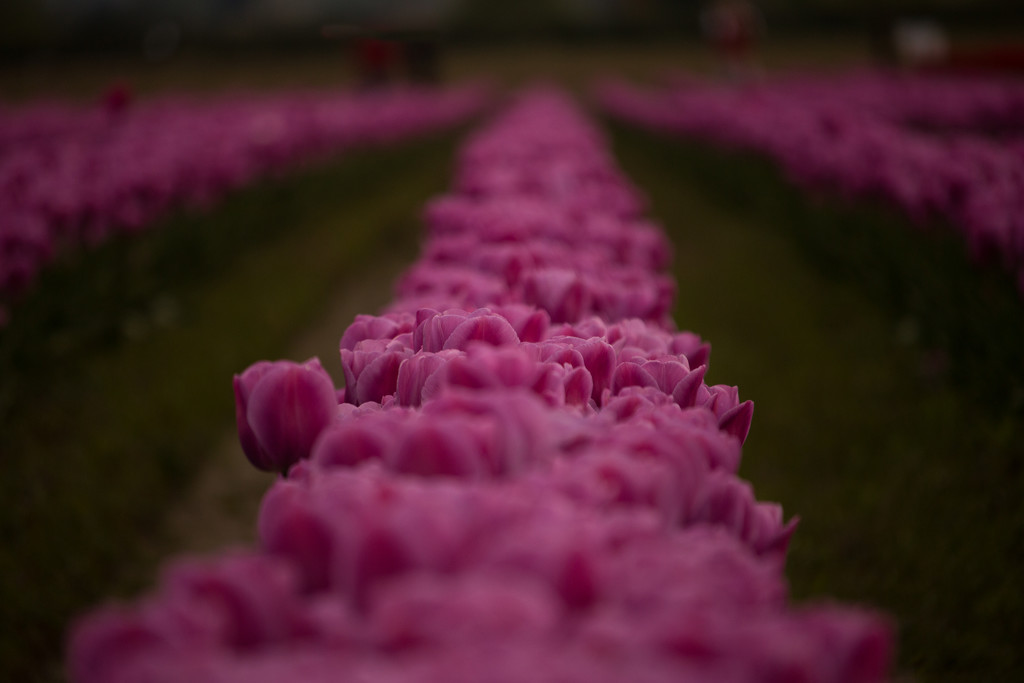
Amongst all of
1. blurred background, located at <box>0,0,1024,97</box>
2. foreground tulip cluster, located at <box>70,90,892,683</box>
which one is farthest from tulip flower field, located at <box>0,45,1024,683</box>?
blurred background, located at <box>0,0,1024,97</box>

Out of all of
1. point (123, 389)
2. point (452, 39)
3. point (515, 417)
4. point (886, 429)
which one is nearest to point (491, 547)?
point (515, 417)

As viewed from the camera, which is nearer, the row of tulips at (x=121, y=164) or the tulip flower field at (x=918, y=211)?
the tulip flower field at (x=918, y=211)

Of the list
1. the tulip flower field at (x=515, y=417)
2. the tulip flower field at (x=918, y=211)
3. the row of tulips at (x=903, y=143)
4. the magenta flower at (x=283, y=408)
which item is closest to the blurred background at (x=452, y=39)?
the row of tulips at (x=903, y=143)

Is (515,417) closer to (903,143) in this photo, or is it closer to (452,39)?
(903,143)

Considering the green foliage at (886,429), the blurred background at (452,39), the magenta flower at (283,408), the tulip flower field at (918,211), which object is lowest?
the green foliage at (886,429)

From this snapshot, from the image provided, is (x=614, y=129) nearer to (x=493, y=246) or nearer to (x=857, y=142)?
(x=857, y=142)

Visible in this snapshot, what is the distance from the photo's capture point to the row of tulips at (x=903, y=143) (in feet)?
10.5

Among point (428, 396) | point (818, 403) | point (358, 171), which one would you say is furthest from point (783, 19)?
point (428, 396)

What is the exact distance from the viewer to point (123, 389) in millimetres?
3666

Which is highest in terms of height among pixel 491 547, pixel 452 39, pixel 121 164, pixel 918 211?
pixel 452 39

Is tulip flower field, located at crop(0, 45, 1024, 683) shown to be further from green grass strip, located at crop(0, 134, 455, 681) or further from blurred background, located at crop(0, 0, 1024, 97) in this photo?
blurred background, located at crop(0, 0, 1024, 97)

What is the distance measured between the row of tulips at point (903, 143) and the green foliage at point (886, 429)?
0.20 meters

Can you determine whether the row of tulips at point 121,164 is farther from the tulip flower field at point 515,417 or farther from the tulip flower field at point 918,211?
the tulip flower field at point 918,211

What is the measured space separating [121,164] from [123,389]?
2.11m
